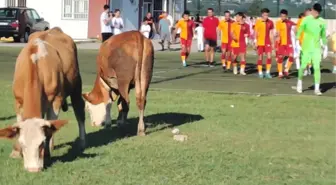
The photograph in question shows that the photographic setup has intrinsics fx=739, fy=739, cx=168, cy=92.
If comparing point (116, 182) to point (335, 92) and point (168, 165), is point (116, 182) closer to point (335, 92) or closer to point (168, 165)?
point (168, 165)

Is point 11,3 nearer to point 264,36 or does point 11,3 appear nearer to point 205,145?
point 264,36

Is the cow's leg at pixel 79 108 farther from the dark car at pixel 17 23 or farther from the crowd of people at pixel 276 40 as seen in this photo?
the dark car at pixel 17 23

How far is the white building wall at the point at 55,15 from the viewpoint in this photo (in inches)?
1805

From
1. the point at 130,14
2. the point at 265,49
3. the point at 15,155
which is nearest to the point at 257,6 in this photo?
the point at 130,14

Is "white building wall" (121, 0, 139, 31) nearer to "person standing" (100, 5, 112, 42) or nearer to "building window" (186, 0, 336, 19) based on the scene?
"building window" (186, 0, 336, 19)

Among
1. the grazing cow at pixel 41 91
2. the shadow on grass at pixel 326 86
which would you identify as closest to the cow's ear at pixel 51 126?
the grazing cow at pixel 41 91

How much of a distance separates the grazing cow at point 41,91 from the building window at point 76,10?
36.0m

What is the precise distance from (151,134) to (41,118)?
3.44 metres

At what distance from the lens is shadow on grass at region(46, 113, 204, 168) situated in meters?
9.73

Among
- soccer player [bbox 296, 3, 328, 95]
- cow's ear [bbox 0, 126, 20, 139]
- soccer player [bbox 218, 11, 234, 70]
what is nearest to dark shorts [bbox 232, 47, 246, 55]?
soccer player [bbox 218, 11, 234, 70]

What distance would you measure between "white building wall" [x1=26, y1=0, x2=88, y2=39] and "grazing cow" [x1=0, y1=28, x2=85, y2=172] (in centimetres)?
3573

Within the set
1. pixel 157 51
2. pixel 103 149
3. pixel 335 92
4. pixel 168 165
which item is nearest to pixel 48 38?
pixel 103 149

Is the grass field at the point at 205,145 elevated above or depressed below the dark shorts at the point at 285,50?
below

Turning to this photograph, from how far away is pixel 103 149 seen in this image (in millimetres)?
10156
